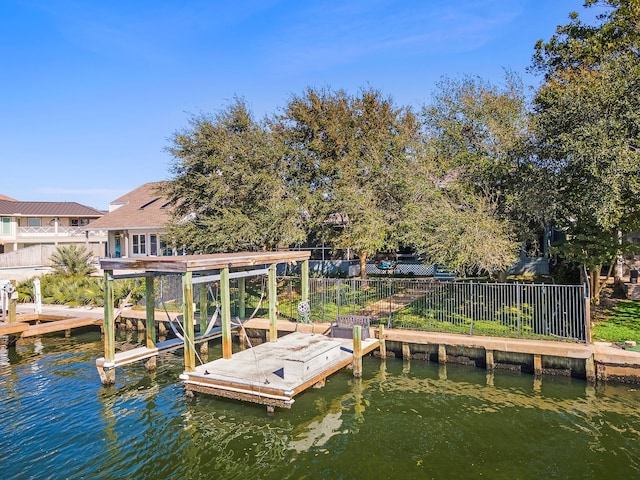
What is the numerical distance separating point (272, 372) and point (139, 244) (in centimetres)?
2413

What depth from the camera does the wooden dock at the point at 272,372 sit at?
1083 centimetres

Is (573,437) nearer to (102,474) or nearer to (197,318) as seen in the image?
(102,474)

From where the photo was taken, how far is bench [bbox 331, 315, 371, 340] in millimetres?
15195

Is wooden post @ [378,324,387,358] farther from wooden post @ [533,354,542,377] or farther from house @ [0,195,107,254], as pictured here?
house @ [0,195,107,254]

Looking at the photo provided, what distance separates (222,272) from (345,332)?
4.78 metres

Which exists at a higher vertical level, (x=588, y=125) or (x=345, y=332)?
(x=588, y=125)

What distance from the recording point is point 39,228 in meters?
42.3

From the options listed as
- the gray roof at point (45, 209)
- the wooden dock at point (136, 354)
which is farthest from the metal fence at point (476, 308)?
the gray roof at point (45, 209)

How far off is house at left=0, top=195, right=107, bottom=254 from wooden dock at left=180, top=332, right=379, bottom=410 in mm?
31519

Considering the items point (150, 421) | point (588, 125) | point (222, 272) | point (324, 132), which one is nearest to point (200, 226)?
point (324, 132)

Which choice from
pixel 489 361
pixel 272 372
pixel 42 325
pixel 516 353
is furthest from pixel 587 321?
pixel 42 325

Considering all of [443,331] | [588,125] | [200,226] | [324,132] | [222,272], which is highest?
[324,132]

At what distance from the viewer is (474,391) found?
12680mm

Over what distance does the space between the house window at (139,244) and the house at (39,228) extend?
857 cm
